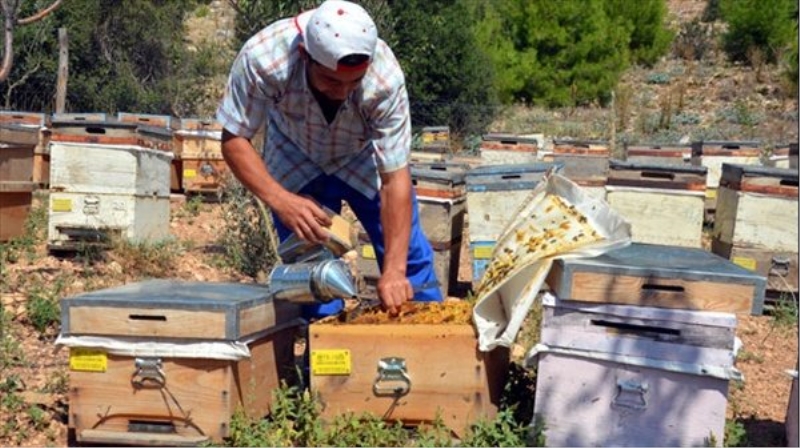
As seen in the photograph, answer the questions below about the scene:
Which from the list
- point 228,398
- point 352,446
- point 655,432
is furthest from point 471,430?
point 228,398

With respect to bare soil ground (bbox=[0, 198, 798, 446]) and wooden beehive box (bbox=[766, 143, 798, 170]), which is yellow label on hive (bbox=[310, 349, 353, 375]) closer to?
bare soil ground (bbox=[0, 198, 798, 446])

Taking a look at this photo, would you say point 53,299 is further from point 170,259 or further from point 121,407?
point 121,407

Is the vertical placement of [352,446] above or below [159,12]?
below

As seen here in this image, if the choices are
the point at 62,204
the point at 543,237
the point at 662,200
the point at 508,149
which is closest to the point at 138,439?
the point at 543,237

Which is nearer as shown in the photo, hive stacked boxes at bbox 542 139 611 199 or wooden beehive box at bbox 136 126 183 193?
wooden beehive box at bbox 136 126 183 193

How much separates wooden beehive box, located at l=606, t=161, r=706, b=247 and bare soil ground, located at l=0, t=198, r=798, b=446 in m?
0.83

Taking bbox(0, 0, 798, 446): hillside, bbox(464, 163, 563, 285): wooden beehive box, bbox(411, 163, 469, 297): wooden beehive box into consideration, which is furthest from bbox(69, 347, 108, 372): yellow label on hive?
bbox(464, 163, 563, 285): wooden beehive box

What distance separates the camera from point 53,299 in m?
5.07

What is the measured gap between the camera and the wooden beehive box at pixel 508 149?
363 inches

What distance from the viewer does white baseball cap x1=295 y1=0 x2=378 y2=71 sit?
2.93m

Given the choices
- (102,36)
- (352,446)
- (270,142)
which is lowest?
(352,446)

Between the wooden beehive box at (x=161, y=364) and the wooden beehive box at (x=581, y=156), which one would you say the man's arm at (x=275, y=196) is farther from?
the wooden beehive box at (x=581, y=156)

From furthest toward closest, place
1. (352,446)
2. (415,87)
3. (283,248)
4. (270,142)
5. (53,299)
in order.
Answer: (415,87)
(53,299)
(270,142)
(283,248)
(352,446)

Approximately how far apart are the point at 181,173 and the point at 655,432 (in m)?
8.28
